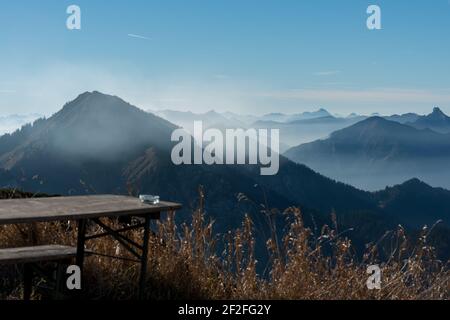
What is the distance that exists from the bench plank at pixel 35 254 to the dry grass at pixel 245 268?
533 millimetres

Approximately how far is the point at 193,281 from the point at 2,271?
1854mm

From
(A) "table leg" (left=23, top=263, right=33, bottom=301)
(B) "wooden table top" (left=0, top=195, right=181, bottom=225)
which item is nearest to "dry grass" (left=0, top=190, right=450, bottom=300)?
(A) "table leg" (left=23, top=263, right=33, bottom=301)

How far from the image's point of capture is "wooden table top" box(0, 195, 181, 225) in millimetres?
4605

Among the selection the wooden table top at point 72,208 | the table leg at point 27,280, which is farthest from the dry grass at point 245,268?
the wooden table top at point 72,208

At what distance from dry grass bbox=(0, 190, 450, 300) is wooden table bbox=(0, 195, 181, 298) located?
56 cm

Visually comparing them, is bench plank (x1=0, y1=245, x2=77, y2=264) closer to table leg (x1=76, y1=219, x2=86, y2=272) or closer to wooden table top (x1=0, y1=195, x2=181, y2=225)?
table leg (x1=76, y1=219, x2=86, y2=272)

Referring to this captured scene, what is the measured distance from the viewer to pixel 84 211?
201 inches

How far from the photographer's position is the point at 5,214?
4602mm

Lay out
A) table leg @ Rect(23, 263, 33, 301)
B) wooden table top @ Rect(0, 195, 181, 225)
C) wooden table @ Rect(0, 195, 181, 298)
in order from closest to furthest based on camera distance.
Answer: wooden table top @ Rect(0, 195, 181, 225), wooden table @ Rect(0, 195, 181, 298), table leg @ Rect(23, 263, 33, 301)

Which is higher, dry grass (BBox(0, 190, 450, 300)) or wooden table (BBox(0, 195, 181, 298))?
wooden table (BBox(0, 195, 181, 298))

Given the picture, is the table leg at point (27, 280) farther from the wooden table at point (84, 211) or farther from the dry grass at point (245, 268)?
the dry grass at point (245, 268)

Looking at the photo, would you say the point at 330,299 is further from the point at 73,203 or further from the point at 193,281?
the point at 73,203
